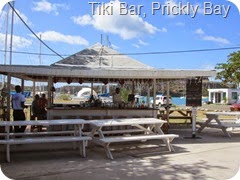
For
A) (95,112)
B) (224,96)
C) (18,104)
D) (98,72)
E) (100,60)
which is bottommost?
(95,112)

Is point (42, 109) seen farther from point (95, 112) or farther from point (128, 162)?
point (128, 162)

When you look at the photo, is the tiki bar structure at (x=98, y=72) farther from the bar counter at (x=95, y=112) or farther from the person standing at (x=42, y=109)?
the person standing at (x=42, y=109)

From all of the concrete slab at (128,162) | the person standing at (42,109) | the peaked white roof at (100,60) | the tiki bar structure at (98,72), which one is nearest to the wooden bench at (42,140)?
the concrete slab at (128,162)

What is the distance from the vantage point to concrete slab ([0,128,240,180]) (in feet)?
19.7

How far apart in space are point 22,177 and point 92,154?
94.9 inches

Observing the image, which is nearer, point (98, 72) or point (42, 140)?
point (42, 140)

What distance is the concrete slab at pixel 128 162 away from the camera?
6.01 m

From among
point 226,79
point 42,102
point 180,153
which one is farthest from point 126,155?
point 226,79

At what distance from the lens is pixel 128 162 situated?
7.08 m

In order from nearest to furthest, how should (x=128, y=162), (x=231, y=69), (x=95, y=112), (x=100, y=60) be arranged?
(x=128, y=162) → (x=95, y=112) → (x=100, y=60) → (x=231, y=69)

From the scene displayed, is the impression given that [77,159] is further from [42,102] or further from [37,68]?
[42,102]

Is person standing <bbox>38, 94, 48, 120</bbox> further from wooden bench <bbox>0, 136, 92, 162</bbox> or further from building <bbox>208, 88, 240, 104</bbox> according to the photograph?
building <bbox>208, 88, 240, 104</bbox>

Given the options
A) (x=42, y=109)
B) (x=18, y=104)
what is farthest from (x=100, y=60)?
(x=18, y=104)

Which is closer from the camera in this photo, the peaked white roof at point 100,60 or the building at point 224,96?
the peaked white roof at point 100,60
